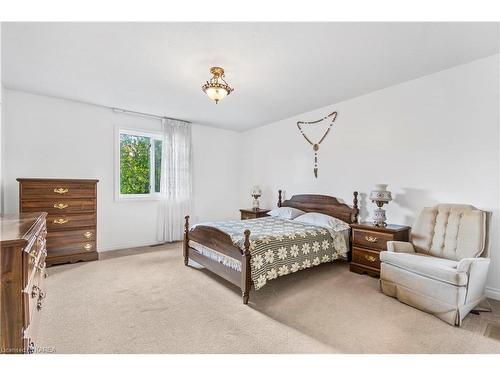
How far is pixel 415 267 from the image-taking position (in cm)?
237

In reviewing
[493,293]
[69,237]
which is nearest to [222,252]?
[69,237]

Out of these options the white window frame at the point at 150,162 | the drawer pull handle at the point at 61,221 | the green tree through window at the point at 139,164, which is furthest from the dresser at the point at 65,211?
the green tree through window at the point at 139,164

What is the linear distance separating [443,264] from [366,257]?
96cm

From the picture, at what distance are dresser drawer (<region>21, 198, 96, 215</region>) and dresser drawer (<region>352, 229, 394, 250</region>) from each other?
3.96 meters

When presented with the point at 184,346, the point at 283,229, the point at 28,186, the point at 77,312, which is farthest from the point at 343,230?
the point at 28,186

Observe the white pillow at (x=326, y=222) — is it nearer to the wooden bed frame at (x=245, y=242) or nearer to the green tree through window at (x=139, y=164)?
the wooden bed frame at (x=245, y=242)

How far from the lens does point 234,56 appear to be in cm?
258

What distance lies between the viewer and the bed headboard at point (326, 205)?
3.80 m

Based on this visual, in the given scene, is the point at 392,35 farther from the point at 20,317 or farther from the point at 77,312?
the point at 77,312

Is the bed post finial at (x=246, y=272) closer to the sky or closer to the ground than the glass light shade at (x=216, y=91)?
closer to the ground

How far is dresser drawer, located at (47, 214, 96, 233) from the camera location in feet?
11.5

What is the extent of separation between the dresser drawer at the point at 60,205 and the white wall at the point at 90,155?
2.04 ft
